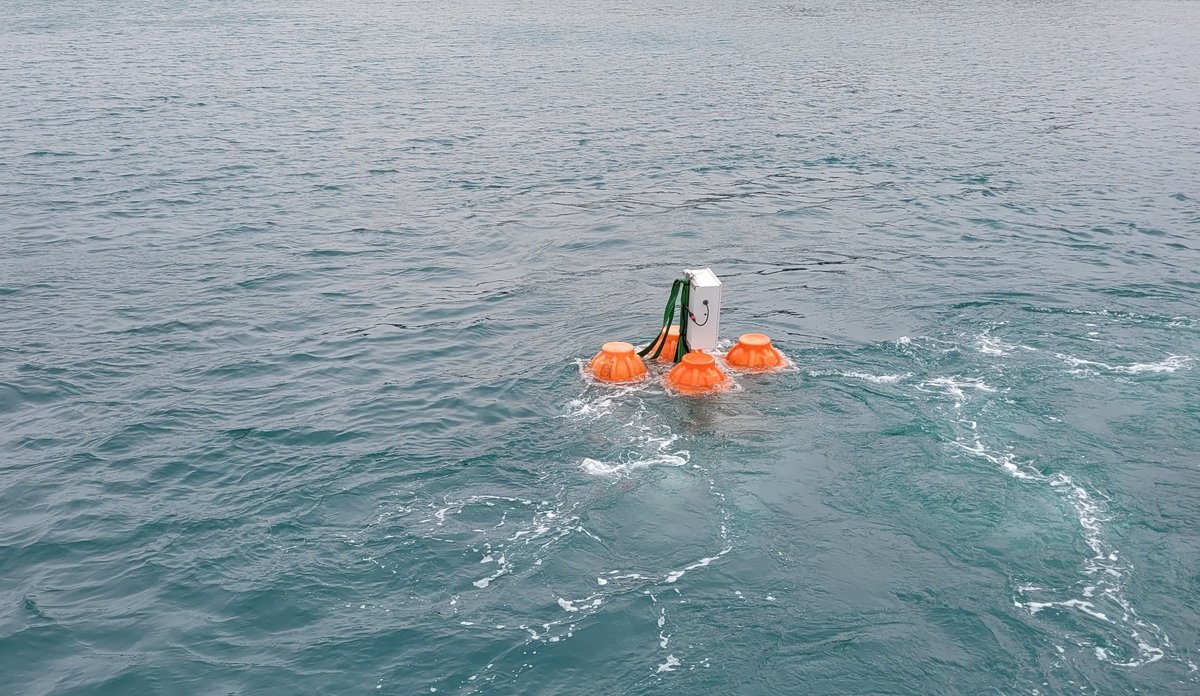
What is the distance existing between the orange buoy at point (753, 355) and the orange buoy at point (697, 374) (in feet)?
3.87

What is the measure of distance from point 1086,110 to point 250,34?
70.0m

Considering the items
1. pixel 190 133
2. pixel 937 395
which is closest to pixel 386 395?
pixel 937 395

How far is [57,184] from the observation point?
146 ft

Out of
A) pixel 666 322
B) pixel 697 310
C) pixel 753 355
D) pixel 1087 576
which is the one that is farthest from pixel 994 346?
pixel 1087 576

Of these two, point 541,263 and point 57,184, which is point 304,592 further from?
point 57,184

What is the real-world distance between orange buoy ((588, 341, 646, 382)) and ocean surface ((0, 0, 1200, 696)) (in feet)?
1.52

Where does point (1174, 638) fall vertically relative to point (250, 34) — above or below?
below

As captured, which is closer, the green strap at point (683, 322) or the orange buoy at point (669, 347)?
the green strap at point (683, 322)

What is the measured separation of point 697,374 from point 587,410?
2.81 m

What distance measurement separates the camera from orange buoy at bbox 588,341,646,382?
84.9 feet

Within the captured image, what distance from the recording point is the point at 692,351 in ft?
84.0

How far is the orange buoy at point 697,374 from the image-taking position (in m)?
25.0

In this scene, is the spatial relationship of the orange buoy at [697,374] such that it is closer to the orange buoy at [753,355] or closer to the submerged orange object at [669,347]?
the orange buoy at [753,355]

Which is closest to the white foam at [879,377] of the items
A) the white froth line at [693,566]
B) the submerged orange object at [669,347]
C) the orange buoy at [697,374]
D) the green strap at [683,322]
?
the orange buoy at [697,374]
